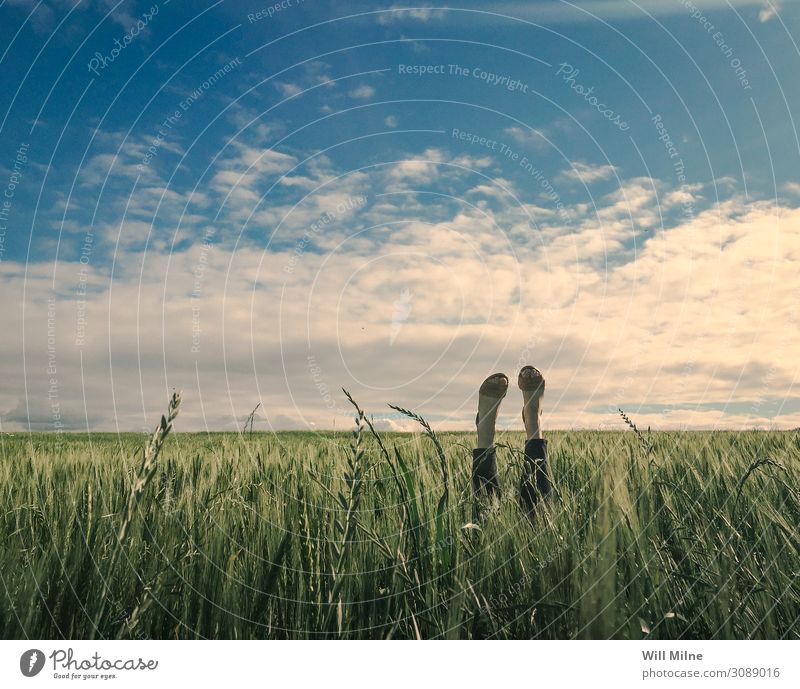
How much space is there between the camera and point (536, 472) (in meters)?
3.11

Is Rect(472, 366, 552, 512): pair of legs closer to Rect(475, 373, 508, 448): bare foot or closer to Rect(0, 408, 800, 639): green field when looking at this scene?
Rect(475, 373, 508, 448): bare foot

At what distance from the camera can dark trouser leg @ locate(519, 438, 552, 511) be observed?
2891mm

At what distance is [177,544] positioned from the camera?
2037mm

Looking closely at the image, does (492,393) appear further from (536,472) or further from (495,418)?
(536,472)

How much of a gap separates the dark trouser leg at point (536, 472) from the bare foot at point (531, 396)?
461 millimetres

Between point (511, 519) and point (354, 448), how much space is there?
1.15 metres

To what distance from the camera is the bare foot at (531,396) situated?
12.6 feet
